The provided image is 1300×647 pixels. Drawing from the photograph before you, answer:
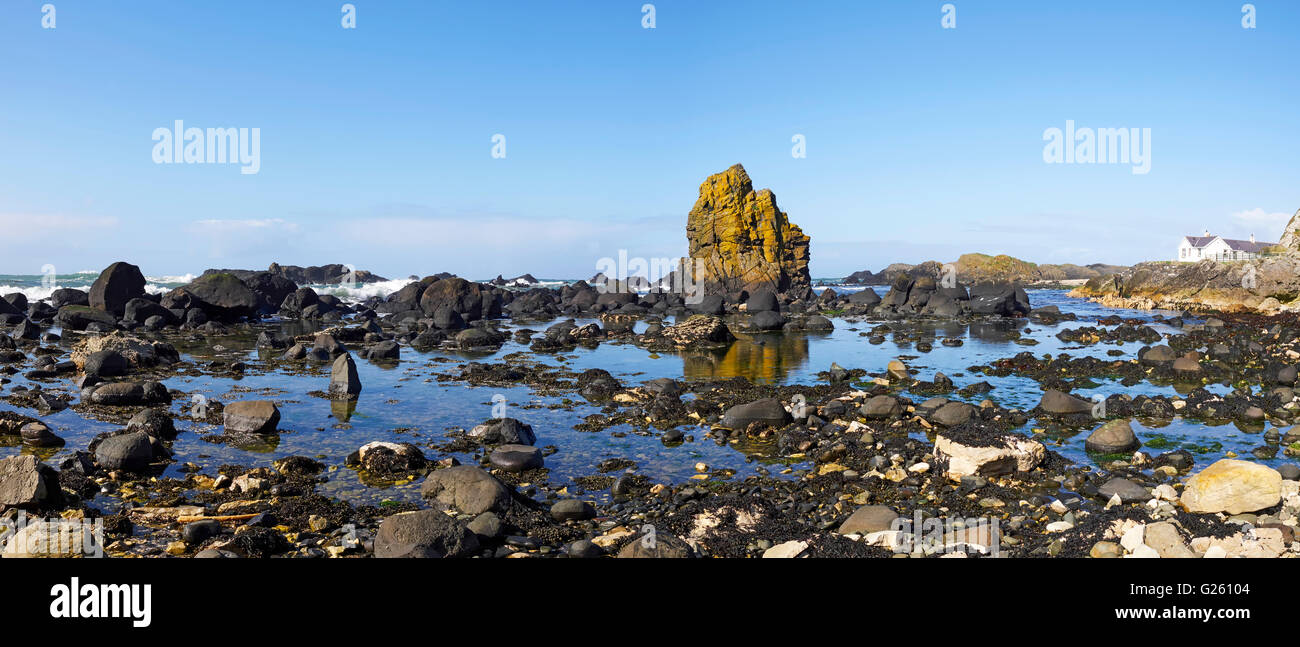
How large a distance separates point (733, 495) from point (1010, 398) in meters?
11.3

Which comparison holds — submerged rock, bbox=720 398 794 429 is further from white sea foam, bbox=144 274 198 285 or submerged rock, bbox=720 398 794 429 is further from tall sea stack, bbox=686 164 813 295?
white sea foam, bbox=144 274 198 285

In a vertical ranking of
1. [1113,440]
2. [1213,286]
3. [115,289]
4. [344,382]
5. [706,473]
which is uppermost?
[115,289]

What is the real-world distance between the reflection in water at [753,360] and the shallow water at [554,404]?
0.07 m

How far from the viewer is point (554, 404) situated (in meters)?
18.2

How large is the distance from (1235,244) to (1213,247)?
2.13 metres

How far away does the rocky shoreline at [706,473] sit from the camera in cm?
823

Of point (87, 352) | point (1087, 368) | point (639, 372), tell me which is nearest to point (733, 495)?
point (639, 372)

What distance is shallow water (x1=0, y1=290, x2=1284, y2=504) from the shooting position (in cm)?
1252

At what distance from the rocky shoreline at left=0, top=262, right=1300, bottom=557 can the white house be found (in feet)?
247

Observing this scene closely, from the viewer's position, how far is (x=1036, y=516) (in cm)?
930
